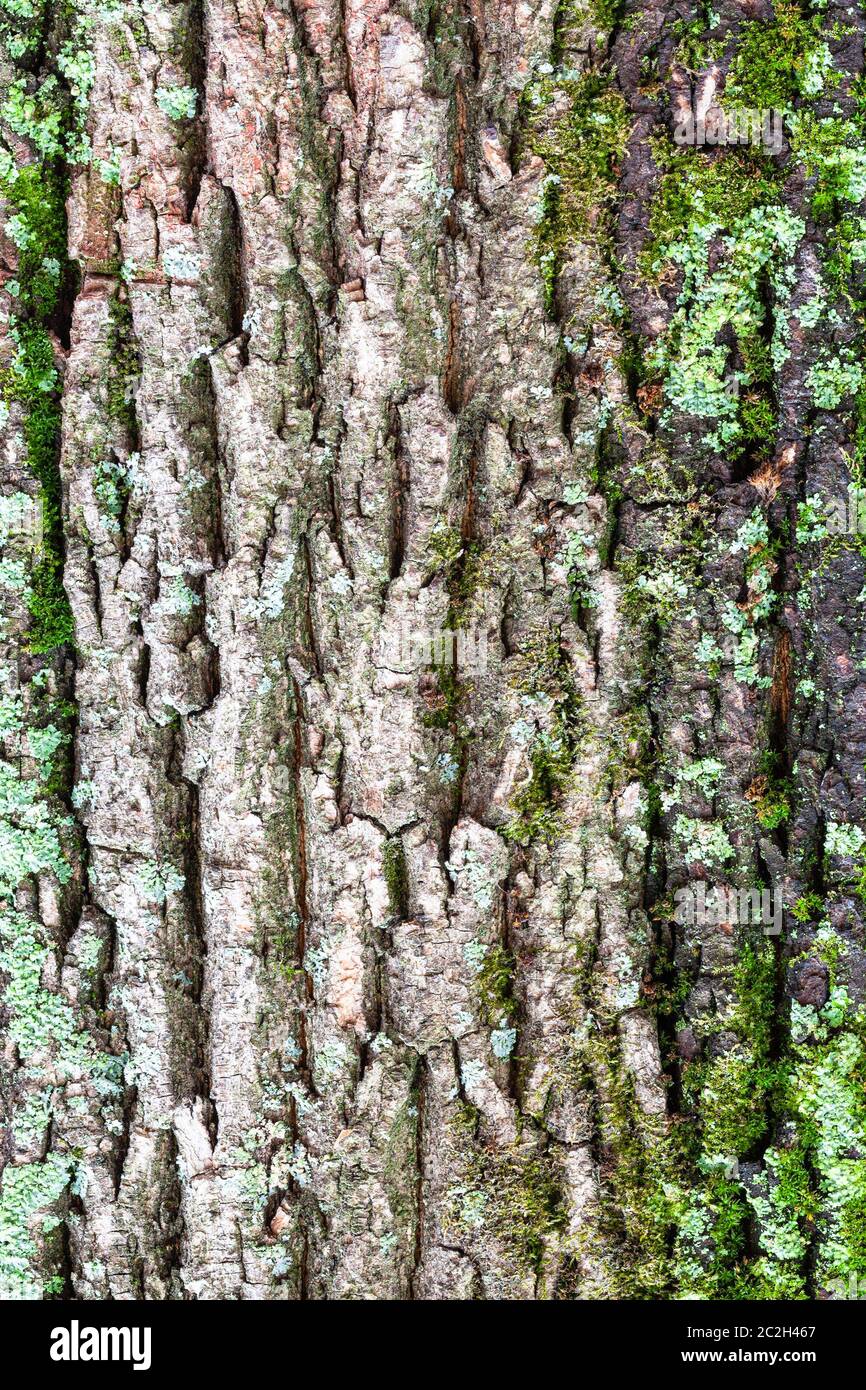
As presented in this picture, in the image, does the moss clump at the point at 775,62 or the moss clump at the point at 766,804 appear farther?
the moss clump at the point at 766,804

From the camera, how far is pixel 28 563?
2.04 metres

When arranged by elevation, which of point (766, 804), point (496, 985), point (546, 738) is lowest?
point (496, 985)

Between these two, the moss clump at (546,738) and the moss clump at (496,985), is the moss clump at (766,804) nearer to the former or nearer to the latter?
the moss clump at (546,738)

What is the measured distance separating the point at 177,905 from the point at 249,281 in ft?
3.92

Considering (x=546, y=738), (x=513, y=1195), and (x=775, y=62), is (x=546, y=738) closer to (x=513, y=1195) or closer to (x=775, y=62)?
(x=513, y=1195)

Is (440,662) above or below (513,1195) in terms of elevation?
above

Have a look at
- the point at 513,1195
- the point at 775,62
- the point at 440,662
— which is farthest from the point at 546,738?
the point at 775,62

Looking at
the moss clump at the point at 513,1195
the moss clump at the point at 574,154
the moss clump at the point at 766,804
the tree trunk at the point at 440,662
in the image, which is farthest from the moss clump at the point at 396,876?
the moss clump at the point at 574,154

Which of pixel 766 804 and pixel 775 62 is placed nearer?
pixel 775 62

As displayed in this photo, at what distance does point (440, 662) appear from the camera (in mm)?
1957

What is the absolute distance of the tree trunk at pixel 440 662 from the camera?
1.91 metres

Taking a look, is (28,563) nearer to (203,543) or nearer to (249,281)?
(203,543)

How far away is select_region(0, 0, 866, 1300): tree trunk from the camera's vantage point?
6.25 feet

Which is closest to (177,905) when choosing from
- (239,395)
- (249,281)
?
(239,395)
